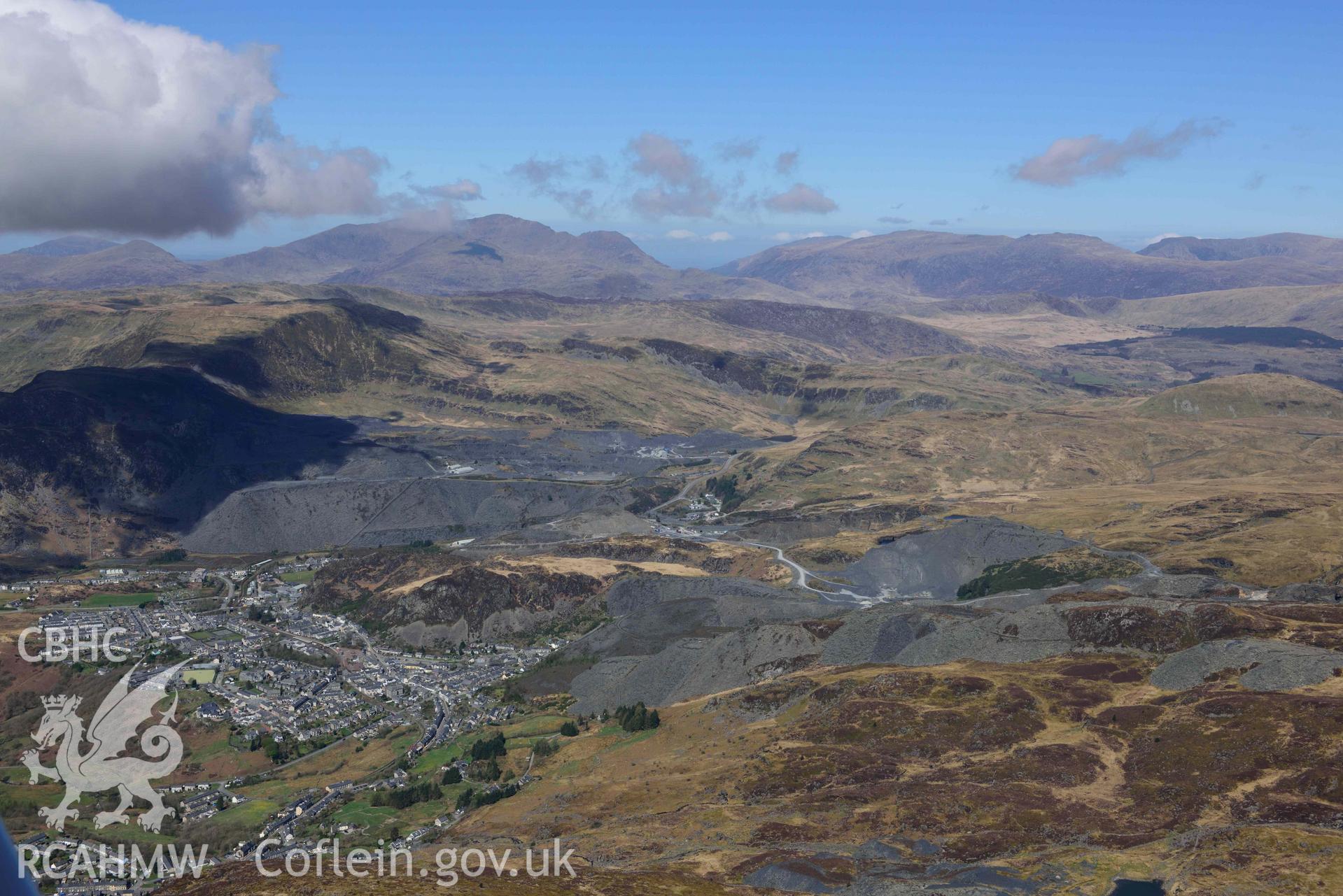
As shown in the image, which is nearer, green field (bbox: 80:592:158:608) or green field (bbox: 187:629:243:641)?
green field (bbox: 187:629:243:641)

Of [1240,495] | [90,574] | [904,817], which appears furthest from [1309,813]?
[90,574]

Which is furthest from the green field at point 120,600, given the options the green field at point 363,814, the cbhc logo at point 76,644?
the green field at point 363,814

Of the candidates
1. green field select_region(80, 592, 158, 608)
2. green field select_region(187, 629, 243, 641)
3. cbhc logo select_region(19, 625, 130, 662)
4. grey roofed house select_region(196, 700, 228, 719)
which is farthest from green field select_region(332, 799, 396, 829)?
green field select_region(80, 592, 158, 608)

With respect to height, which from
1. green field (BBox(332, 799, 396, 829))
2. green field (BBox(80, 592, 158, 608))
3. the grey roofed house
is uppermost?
green field (BBox(80, 592, 158, 608))

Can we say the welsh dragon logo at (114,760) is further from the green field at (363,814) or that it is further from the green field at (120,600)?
the green field at (120,600)

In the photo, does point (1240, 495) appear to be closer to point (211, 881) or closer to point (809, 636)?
point (809, 636)

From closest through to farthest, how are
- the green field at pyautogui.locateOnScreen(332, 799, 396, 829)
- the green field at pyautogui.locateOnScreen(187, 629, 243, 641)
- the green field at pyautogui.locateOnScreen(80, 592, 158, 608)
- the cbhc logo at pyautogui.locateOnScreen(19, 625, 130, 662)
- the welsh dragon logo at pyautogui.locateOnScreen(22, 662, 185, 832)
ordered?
the welsh dragon logo at pyautogui.locateOnScreen(22, 662, 185, 832) < the green field at pyautogui.locateOnScreen(332, 799, 396, 829) < the cbhc logo at pyautogui.locateOnScreen(19, 625, 130, 662) < the green field at pyautogui.locateOnScreen(187, 629, 243, 641) < the green field at pyautogui.locateOnScreen(80, 592, 158, 608)

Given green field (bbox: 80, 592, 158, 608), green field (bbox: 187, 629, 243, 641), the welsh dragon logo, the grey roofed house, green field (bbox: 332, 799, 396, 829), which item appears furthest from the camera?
green field (bbox: 80, 592, 158, 608)

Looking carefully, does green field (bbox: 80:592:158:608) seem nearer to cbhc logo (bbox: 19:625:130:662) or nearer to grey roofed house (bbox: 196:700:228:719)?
cbhc logo (bbox: 19:625:130:662)
